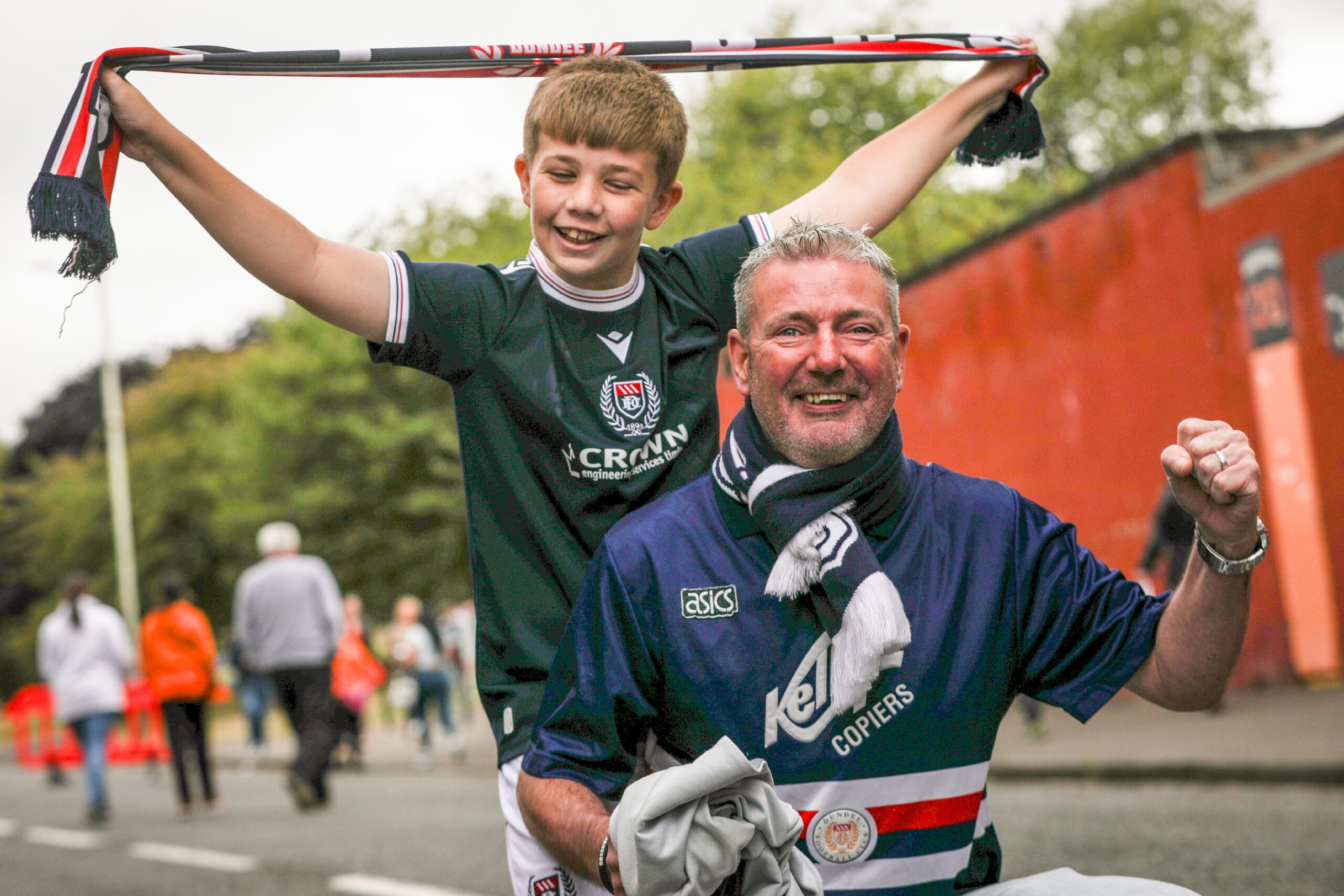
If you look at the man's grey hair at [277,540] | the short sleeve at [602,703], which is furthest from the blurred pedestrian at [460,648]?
the short sleeve at [602,703]

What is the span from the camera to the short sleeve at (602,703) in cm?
234

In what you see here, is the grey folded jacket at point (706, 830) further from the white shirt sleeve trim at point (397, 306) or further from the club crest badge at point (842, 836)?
A: the white shirt sleeve trim at point (397, 306)

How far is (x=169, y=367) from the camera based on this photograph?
50.0 meters

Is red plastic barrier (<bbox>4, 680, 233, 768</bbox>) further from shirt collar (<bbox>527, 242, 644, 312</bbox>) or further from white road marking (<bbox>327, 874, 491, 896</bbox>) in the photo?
shirt collar (<bbox>527, 242, 644, 312</bbox>)

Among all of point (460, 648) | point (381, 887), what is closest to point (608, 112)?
point (381, 887)

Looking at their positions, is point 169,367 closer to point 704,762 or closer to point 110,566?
point 110,566

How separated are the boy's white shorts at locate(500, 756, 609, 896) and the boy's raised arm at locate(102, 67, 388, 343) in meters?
0.92

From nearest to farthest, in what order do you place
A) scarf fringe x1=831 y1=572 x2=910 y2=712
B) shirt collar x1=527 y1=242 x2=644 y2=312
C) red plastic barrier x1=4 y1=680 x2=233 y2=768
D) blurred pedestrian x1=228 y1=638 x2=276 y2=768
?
scarf fringe x1=831 y1=572 x2=910 y2=712
shirt collar x1=527 y1=242 x2=644 y2=312
blurred pedestrian x1=228 y1=638 x2=276 y2=768
red plastic barrier x1=4 y1=680 x2=233 y2=768

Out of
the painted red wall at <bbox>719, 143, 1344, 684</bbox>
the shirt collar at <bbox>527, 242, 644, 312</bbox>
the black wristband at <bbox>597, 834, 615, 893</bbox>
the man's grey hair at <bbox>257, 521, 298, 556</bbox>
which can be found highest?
the painted red wall at <bbox>719, 143, 1344, 684</bbox>

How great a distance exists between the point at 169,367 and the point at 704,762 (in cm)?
5122

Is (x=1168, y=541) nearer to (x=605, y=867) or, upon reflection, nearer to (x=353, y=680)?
(x=353, y=680)

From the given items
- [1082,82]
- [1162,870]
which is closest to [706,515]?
[1162,870]

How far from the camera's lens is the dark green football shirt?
2.74m

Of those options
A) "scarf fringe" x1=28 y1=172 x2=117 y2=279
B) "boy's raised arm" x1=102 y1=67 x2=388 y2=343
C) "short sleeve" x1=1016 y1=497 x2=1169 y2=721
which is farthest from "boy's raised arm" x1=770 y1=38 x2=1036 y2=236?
"scarf fringe" x1=28 y1=172 x2=117 y2=279
